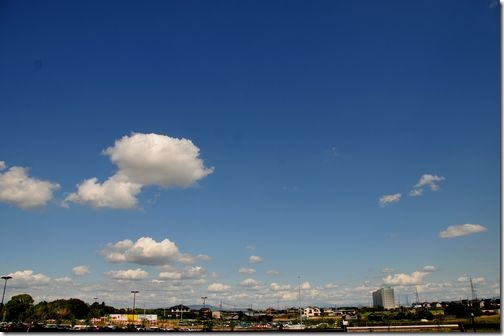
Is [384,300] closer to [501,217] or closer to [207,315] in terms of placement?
[207,315]

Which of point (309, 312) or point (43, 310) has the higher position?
point (43, 310)

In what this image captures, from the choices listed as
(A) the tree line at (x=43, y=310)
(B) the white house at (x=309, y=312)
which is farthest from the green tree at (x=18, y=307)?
(B) the white house at (x=309, y=312)

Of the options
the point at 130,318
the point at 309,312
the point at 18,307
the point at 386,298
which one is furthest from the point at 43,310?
the point at 386,298

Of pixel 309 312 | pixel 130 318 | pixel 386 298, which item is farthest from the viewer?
pixel 386 298

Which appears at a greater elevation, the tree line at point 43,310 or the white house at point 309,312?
the tree line at point 43,310

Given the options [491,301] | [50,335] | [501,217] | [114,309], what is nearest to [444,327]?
[501,217]

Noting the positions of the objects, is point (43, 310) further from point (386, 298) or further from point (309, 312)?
point (386, 298)

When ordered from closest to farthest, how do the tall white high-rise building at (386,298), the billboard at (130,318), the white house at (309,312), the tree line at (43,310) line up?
1. the billboard at (130,318)
2. the tree line at (43,310)
3. the white house at (309,312)
4. the tall white high-rise building at (386,298)

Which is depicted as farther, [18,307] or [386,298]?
[386,298]

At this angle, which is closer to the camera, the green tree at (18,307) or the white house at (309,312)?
the green tree at (18,307)

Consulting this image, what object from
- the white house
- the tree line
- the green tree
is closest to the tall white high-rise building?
the white house

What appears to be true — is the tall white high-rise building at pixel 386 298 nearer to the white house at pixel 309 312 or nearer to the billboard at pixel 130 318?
the white house at pixel 309 312

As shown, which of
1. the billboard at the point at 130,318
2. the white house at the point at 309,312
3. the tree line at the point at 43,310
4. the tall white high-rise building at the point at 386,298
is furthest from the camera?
the tall white high-rise building at the point at 386,298

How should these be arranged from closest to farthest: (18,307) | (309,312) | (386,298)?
(18,307)
(309,312)
(386,298)
